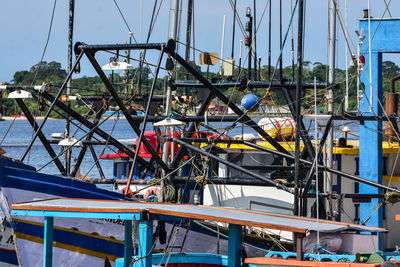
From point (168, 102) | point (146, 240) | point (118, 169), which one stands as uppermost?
point (168, 102)

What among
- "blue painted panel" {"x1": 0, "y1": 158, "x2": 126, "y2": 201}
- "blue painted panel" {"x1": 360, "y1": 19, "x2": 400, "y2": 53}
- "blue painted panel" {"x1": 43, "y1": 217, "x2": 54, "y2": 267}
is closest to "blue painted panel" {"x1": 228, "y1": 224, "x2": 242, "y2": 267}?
"blue painted panel" {"x1": 43, "y1": 217, "x2": 54, "y2": 267}

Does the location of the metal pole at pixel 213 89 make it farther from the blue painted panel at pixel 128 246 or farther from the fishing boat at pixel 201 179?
the blue painted panel at pixel 128 246

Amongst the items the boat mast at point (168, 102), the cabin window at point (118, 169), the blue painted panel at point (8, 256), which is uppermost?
the boat mast at point (168, 102)

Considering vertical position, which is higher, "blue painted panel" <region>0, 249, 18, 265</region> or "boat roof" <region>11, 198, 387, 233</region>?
"boat roof" <region>11, 198, 387, 233</region>

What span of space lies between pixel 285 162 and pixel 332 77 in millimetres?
2416

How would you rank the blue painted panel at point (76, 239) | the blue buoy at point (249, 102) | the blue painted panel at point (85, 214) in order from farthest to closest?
1. the blue buoy at point (249, 102)
2. the blue painted panel at point (76, 239)
3. the blue painted panel at point (85, 214)

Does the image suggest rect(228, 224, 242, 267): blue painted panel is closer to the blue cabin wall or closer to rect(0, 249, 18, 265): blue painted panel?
the blue cabin wall

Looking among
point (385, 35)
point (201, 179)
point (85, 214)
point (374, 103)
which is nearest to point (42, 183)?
point (201, 179)

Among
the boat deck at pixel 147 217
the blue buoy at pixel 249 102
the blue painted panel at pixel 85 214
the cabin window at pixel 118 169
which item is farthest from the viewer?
the cabin window at pixel 118 169

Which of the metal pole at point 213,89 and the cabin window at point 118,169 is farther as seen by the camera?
the cabin window at point 118,169

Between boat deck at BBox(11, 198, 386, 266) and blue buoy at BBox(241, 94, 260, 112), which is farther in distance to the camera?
blue buoy at BBox(241, 94, 260, 112)

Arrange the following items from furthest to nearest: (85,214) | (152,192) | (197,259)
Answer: (152,192), (197,259), (85,214)

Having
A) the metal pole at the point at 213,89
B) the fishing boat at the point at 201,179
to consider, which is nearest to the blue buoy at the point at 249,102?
the fishing boat at the point at 201,179

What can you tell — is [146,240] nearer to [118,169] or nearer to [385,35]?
[385,35]
